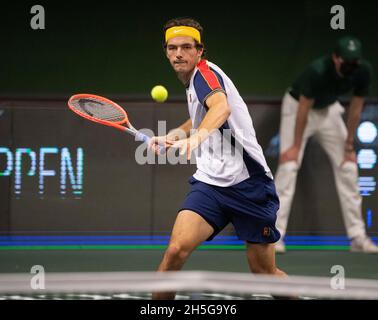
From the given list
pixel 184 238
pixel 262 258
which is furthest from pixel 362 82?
pixel 184 238

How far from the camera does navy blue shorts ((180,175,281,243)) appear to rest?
12.8 feet

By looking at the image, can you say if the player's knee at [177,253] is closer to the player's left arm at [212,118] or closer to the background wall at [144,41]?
the player's left arm at [212,118]

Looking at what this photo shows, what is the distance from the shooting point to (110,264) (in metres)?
6.63

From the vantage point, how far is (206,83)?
12.2 ft

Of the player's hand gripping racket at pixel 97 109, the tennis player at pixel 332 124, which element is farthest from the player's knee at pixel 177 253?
the tennis player at pixel 332 124

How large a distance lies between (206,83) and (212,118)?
0.92 ft

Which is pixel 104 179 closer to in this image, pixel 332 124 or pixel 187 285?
pixel 332 124

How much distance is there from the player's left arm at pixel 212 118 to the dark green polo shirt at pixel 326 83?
3.93 meters

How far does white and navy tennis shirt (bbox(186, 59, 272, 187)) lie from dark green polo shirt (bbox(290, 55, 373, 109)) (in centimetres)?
356

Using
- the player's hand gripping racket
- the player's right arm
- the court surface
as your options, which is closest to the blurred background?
the court surface

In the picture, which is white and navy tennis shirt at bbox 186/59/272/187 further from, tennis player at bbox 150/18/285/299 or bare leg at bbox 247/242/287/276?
bare leg at bbox 247/242/287/276

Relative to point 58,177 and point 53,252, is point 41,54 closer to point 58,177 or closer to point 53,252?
point 58,177
